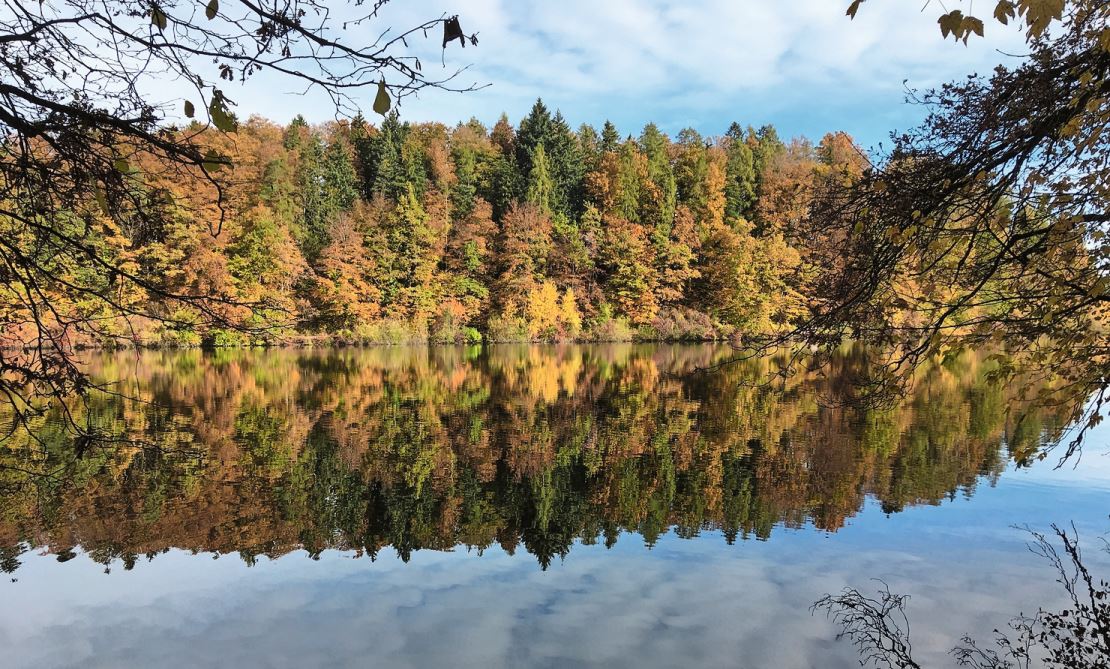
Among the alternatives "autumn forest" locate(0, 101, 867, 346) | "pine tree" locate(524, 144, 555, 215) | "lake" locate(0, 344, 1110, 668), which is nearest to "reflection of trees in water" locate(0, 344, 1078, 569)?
"lake" locate(0, 344, 1110, 668)

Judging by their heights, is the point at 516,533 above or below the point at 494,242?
below

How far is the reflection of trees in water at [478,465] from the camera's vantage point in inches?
265

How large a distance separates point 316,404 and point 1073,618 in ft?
41.8

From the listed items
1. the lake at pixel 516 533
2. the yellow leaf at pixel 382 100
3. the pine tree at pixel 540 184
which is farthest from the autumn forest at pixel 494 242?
the yellow leaf at pixel 382 100

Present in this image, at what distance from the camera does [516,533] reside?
672 cm

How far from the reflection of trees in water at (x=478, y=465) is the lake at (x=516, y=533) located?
0.05m

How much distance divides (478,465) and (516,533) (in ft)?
8.22

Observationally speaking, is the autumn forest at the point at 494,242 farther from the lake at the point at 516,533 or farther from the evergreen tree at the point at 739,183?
the lake at the point at 516,533

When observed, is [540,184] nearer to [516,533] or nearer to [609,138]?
[609,138]

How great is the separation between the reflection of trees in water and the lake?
0.05 metres

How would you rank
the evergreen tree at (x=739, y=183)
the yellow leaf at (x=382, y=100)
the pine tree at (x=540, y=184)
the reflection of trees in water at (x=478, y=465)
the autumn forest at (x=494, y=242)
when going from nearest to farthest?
1. the yellow leaf at (x=382, y=100)
2. the reflection of trees in water at (x=478, y=465)
3. the autumn forest at (x=494, y=242)
4. the pine tree at (x=540, y=184)
5. the evergreen tree at (x=739, y=183)

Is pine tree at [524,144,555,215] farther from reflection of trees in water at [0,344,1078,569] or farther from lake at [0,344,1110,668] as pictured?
lake at [0,344,1110,668]

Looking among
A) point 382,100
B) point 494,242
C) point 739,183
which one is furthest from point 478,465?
point 739,183

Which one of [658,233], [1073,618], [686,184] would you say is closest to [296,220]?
[658,233]
